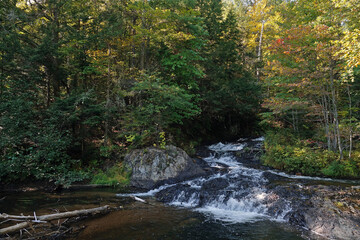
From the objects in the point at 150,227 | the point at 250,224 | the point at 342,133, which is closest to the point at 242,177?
the point at 250,224

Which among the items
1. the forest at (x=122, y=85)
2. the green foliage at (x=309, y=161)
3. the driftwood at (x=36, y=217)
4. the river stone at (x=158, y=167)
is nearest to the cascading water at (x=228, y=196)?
the river stone at (x=158, y=167)

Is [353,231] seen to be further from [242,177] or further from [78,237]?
[78,237]

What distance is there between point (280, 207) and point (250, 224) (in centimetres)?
148

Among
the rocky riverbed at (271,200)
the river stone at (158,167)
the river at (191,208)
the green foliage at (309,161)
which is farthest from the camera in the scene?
the green foliage at (309,161)

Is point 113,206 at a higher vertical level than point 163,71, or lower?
lower

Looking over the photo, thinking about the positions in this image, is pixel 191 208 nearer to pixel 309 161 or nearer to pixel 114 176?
pixel 114 176

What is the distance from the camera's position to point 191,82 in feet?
47.9

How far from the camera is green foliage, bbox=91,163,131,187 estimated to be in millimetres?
10375

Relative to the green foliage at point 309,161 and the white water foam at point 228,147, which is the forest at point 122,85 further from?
the white water foam at point 228,147

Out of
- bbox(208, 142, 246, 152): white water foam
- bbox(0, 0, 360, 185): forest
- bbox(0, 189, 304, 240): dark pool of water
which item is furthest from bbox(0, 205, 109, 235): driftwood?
bbox(208, 142, 246, 152): white water foam

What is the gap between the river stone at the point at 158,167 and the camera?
1023 centimetres

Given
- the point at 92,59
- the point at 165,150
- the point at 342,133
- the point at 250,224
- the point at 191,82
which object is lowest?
the point at 250,224

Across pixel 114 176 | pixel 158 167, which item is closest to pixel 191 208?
pixel 158 167

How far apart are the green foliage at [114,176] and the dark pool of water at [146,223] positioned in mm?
2107
